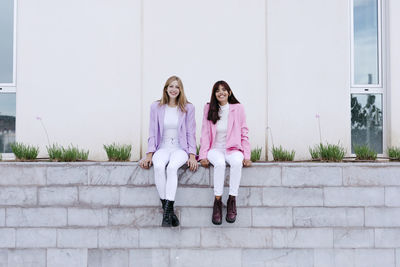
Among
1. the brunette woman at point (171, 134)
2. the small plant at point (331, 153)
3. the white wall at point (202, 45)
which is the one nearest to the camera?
the brunette woman at point (171, 134)

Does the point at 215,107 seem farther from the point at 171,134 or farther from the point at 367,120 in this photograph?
the point at 367,120

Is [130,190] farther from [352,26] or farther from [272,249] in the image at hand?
[352,26]

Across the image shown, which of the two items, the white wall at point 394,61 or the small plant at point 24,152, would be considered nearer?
the small plant at point 24,152

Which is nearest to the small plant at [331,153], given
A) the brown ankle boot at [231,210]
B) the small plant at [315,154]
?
the small plant at [315,154]

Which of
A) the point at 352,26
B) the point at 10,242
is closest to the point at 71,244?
the point at 10,242

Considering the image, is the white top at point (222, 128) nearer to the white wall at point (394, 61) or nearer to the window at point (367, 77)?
the window at point (367, 77)

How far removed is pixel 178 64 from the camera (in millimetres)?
5223

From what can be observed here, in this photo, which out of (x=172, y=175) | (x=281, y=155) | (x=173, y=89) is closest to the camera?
(x=172, y=175)

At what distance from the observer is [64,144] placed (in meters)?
5.20

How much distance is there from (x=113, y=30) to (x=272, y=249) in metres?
3.66

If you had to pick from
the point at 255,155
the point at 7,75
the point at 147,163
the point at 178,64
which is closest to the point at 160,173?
the point at 147,163

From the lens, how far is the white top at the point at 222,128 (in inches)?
170

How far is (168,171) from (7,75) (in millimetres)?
3201

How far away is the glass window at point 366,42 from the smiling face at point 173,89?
2851 millimetres
